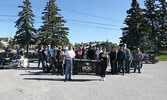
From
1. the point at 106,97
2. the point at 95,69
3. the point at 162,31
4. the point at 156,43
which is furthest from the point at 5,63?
the point at 162,31

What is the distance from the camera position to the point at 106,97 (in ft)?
→ 16.1

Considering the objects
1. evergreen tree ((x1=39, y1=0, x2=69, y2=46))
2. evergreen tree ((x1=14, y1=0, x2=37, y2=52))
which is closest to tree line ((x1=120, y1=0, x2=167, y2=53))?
evergreen tree ((x1=39, y1=0, x2=69, y2=46))

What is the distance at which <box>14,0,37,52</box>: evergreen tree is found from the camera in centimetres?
3203

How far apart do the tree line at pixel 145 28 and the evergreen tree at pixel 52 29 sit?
14.5 metres

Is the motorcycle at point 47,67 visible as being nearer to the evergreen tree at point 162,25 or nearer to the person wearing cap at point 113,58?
the person wearing cap at point 113,58

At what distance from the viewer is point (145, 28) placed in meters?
33.5

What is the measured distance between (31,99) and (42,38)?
2786cm

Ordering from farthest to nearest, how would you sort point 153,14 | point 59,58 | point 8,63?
point 153,14
point 8,63
point 59,58

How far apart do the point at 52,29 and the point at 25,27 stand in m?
6.01

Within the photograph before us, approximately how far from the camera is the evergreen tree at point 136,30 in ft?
108

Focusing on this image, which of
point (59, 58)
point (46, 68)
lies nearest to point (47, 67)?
point (46, 68)

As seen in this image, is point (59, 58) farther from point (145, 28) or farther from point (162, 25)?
point (162, 25)

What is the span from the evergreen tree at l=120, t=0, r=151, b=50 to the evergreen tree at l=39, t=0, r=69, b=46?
48.3 feet

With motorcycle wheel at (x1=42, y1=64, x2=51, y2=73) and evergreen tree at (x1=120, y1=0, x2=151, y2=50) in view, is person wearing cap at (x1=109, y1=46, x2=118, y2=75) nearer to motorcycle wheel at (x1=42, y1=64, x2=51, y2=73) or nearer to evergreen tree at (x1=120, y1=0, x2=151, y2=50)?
motorcycle wheel at (x1=42, y1=64, x2=51, y2=73)
